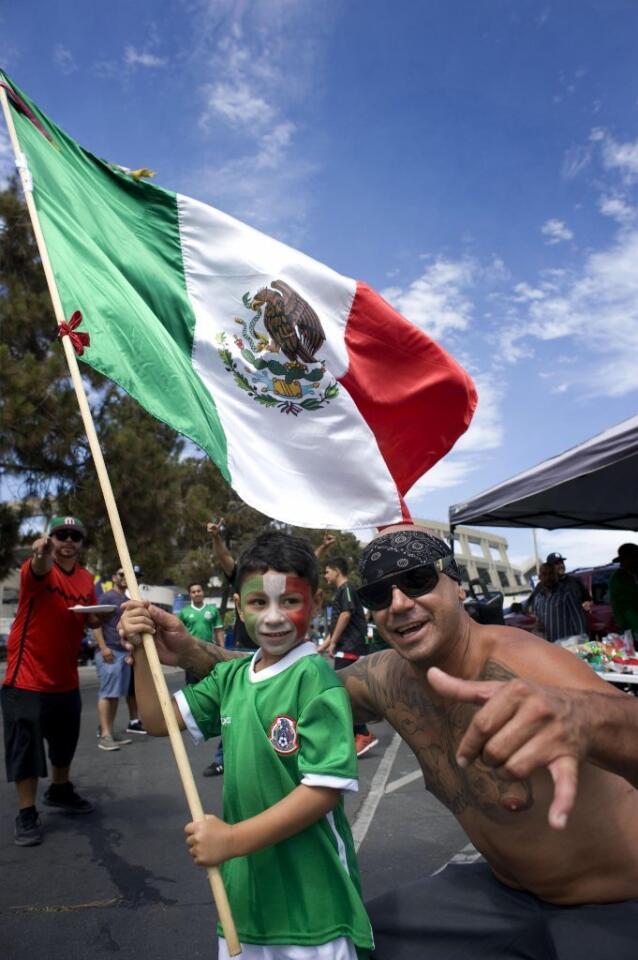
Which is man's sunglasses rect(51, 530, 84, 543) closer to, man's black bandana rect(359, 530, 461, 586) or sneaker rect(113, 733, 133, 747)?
man's black bandana rect(359, 530, 461, 586)

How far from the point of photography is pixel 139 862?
408 cm

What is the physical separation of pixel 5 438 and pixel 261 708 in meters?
15.9

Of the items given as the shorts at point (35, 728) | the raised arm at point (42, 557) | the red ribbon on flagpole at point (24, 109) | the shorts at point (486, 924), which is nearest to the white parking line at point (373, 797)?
the shorts at point (486, 924)

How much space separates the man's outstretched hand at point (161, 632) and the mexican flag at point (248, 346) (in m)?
0.57

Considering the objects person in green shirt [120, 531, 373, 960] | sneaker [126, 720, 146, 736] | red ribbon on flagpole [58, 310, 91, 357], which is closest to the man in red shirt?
red ribbon on flagpole [58, 310, 91, 357]

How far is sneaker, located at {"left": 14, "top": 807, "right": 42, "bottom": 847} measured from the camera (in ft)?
14.4

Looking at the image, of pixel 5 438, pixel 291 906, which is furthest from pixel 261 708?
pixel 5 438

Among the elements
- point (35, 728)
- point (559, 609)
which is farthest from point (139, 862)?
point (559, 609)

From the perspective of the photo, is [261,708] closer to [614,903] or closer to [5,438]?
[614,903]

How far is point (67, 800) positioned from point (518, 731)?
496 cm

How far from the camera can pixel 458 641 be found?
6.75ft

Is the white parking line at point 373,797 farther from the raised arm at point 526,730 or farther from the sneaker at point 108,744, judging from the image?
the raised arm at point 526,730

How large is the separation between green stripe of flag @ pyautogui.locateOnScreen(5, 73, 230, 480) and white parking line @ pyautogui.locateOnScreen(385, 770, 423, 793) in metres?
3.75

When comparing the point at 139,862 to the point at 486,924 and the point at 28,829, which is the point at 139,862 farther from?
the point at 486,924
